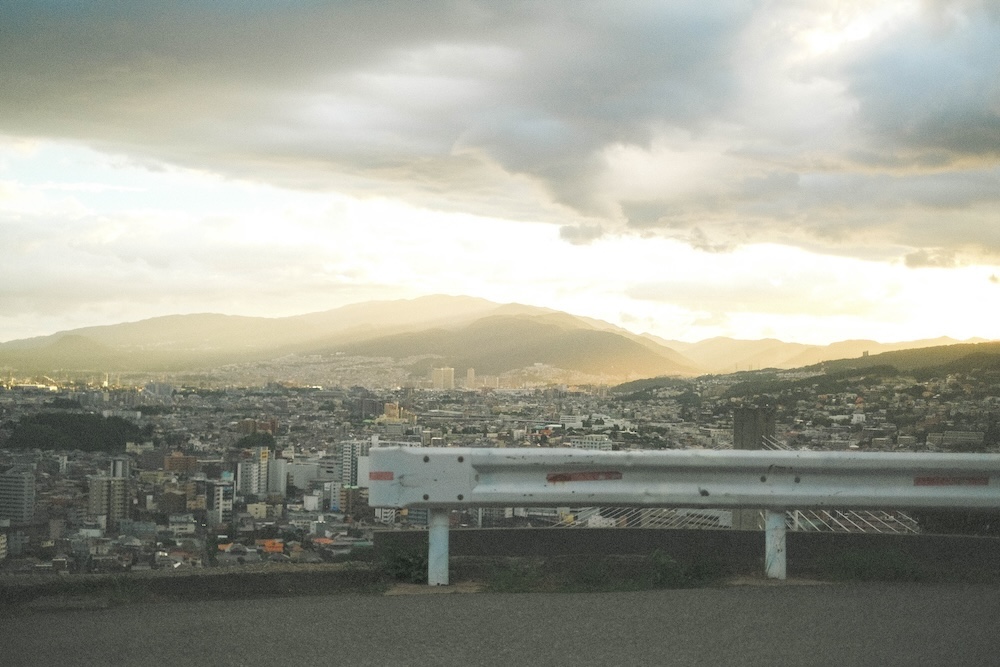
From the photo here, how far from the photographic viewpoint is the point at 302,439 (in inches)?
658

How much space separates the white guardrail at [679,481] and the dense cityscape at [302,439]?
544 mm

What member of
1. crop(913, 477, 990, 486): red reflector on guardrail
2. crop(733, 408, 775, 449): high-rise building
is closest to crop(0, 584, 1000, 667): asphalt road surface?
crop(913, 477, 990, 486): red reflector on guardrail

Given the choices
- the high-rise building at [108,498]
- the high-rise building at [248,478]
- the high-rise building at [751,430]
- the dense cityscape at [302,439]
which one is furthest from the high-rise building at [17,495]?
the high-rise building at [751,430]

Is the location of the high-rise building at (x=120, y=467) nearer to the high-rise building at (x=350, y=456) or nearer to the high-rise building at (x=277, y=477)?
the high-rise building at (x=277, y=477)

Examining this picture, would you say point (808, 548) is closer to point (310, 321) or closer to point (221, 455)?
point (221, 455)

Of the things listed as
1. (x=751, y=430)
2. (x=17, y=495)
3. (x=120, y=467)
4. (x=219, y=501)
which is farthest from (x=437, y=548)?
(x=120, y=467)

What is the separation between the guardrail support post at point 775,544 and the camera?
7.74m

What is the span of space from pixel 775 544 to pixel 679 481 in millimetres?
837

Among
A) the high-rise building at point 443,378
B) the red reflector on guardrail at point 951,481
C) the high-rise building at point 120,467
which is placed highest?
the high-rise building at point 443,378

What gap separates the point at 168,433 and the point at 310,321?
1366cm

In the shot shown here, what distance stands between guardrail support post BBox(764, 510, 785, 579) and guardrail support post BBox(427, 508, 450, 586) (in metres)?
2.30

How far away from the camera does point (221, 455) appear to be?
49.2 ft

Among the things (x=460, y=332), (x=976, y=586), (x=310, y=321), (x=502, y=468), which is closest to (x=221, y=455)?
(x=502, y=468)

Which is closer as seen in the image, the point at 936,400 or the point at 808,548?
the point at 808,548
